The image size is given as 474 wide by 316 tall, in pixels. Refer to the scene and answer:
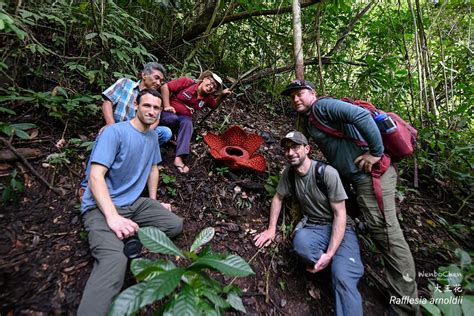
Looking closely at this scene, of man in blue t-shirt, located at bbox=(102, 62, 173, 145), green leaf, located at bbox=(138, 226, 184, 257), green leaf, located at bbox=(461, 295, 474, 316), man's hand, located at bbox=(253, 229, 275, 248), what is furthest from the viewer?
man in blue t-shirt, located at bbox=(102, 62, 173, 145)

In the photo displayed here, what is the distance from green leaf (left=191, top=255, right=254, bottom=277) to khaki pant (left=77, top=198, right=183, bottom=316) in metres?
0.75

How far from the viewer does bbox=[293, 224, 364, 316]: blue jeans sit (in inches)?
88.4

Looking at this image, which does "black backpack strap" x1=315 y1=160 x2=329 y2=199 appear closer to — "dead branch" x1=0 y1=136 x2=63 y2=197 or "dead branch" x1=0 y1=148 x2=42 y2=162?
"dead branch" x1=0 y1=136 x2=63 y2=197

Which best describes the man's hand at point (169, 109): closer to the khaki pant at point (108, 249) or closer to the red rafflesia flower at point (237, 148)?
the red rafflesia flower at point (237, 148)

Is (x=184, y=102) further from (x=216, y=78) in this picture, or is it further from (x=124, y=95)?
(x=124, y=95)

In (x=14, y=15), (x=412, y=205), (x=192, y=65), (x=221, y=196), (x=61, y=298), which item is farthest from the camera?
(x=192, y=65)

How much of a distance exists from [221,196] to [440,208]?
366 cm

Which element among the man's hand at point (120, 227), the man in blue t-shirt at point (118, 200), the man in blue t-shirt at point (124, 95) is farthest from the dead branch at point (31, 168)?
the man's hand at point (120, 227)

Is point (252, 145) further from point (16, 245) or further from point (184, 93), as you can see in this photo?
point (16, 245)

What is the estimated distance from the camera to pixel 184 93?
353 cm

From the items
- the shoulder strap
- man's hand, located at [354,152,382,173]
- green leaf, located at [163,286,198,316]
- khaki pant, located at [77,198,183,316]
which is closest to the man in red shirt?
khaki pant, located at [77,198,183,316]

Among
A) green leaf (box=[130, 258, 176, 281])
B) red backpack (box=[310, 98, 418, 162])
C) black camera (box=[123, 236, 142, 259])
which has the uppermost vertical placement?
red backpack (box=[310, 98, 418, 162])

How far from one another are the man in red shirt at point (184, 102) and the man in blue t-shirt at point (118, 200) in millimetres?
711

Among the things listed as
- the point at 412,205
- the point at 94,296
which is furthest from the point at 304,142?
the point at 412,205
